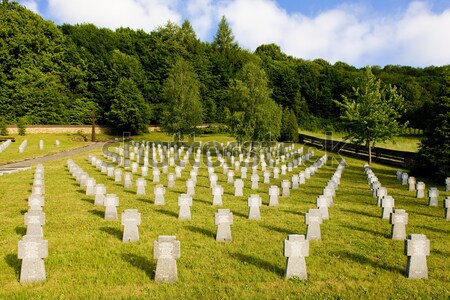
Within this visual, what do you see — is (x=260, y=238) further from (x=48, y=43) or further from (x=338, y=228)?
(x=48, y=43)

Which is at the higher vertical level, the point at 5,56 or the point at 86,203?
the point at 5,56

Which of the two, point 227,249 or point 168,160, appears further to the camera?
point 168,160

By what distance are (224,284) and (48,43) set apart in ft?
216

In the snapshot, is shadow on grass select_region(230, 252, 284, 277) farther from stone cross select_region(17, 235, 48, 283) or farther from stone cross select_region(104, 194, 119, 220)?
stone cross select_region(104, 194, 119, 220)

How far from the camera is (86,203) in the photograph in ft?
48.7

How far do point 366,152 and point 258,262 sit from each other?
1338 inches

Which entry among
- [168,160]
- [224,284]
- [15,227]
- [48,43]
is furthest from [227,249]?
[48,43]

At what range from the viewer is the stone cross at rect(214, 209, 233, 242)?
32.9 feet

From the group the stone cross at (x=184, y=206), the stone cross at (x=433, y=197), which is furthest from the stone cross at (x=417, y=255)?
the stone cross at (x=433, y=197)

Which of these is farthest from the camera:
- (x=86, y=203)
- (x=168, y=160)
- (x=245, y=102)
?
(x=245, y=102)

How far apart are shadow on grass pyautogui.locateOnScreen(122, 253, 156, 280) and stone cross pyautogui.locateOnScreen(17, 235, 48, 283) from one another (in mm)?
1840

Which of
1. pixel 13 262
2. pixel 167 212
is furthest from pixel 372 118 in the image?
pixel 13 262

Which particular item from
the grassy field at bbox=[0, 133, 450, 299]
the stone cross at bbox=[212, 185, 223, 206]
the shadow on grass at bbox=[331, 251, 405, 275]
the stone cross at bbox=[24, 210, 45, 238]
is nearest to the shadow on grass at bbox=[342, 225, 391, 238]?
the grassy field at bbox=[0, 133, 450, 299]

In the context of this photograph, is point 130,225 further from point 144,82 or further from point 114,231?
point 144,82
